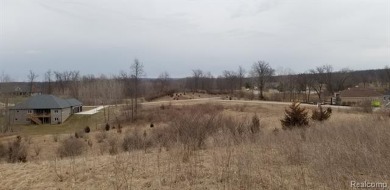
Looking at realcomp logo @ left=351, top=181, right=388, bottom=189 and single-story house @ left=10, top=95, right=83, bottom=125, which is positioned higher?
realcomp logo @ left=351, top=181, right=388, bottom=189

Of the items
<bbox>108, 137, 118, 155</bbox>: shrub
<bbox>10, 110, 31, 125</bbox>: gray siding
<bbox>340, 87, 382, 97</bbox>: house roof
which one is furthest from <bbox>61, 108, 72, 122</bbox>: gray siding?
<bbox>340, 87, 382, 97</bbox>: house roof

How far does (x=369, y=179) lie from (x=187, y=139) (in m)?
6.35

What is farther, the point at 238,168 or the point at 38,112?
the point at 38,112

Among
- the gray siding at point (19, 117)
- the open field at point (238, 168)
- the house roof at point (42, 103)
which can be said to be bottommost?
the gray siding at point (19, 117)

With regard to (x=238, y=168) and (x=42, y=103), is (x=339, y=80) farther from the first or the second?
(x=238, y=168)

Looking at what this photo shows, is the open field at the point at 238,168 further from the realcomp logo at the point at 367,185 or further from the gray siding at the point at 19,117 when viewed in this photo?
the gray siding at the point at 19,117

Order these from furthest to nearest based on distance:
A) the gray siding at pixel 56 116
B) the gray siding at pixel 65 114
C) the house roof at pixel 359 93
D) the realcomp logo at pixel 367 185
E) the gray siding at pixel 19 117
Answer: the house roof at pixel 359 93 → the gray siding at pixel 65 114 → the gray siding at pixel 56 116 → the gray siding at pixel 19 117 → the realcomp logo at pixel 367 185

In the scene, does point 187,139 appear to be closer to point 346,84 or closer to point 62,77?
point 346,84

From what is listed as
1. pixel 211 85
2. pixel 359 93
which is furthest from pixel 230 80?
pixel 359 93

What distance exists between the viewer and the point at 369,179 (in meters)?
6.34

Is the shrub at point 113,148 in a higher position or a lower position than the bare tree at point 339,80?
lower

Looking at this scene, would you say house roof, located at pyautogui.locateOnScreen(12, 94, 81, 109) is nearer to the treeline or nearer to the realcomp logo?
the treeline

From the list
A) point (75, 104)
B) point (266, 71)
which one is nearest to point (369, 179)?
point (75, 104)

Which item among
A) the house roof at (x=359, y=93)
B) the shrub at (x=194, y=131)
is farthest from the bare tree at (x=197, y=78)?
the shrub at (x=194, y=131)
